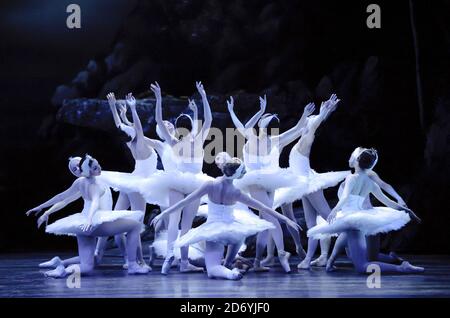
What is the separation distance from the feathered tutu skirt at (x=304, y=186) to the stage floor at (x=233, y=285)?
0.74 meters

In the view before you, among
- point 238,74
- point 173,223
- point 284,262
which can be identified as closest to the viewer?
point 284,262

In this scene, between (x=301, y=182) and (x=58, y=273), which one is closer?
(x=58, y=273)

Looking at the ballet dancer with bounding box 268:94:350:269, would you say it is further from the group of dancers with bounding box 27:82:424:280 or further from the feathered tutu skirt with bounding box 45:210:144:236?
the feathered tutu skirt with bounding box 45:210:144:236

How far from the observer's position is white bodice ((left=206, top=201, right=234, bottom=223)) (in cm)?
572

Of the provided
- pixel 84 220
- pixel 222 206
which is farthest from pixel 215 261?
pixel 84 220

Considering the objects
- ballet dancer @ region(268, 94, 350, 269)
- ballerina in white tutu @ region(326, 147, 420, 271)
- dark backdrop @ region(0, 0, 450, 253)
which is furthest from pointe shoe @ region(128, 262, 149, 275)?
dark backdrop @ region(0, 0, 450, 253)

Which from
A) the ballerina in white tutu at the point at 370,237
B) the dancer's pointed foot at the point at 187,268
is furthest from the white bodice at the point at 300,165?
the dancer's pointed foot at the point at 187,268

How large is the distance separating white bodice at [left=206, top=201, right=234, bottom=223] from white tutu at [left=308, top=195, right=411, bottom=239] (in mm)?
794

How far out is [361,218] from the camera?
580 centimetres

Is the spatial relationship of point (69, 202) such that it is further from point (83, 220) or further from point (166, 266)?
point (166, 266)

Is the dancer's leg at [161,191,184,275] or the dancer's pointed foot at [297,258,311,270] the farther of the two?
the dancer's pointed foot at [297,258,311,270]

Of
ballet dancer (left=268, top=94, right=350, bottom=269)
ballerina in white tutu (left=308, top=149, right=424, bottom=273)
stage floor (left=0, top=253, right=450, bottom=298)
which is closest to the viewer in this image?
stage floor (left=0, top=253, right=450, bottom=298)

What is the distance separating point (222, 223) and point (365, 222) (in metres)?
1.23

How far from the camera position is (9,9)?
9.62m
